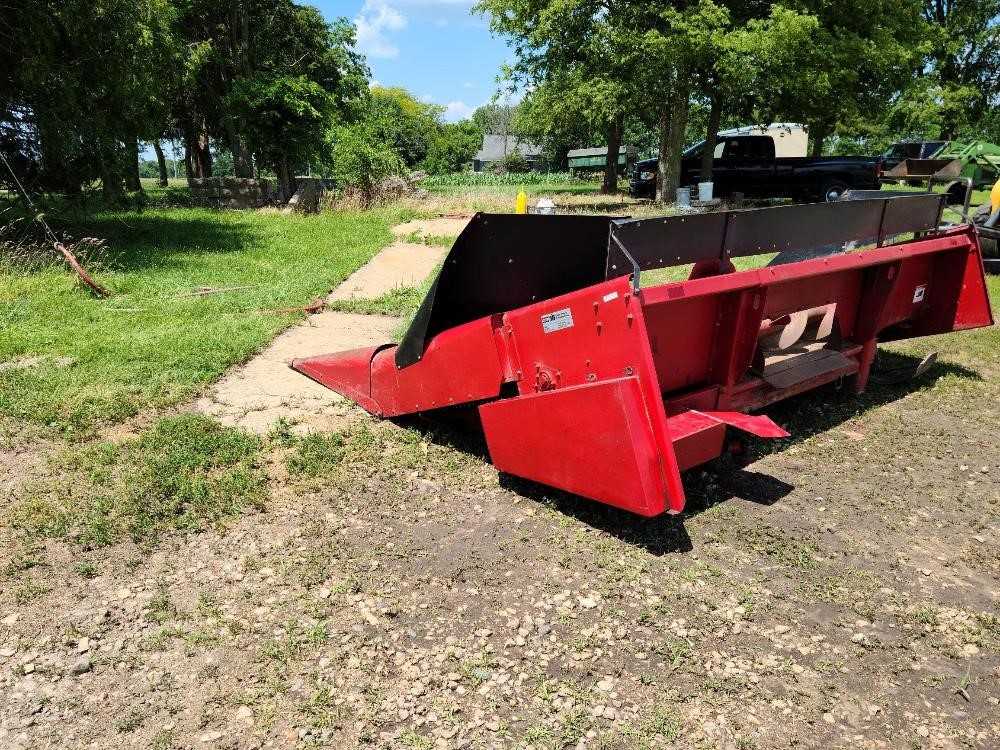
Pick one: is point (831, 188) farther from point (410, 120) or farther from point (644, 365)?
point (410, 120)

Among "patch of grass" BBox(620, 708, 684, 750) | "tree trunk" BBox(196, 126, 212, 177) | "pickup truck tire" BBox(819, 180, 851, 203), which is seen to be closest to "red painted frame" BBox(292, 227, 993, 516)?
"patch of grass" BBox(620, 708, 684, 750)

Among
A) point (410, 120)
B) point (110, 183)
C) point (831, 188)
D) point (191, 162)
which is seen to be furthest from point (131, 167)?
point (410, 120)

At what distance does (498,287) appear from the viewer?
3514 mm

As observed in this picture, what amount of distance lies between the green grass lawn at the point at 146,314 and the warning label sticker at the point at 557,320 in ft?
8.81

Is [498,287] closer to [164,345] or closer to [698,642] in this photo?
[698,642]

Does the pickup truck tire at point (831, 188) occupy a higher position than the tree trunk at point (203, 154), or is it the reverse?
the tree trunk at point (203, 154)

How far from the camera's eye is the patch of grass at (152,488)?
3090 mm

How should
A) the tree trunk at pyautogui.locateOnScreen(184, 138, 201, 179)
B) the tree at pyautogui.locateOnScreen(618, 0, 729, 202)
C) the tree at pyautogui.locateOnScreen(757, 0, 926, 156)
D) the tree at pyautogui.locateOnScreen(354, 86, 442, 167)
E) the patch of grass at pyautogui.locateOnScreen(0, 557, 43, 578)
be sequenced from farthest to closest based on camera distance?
the tree at pyautogui.locateOnScreen(354, 86, 442, 167)
the tree trunk at pyautogui.locateOnScreen(184, 138, 201, 179)
the tree at pyautogui.locateOnScreen(757, 0, 926, 156)
the tree at pyautogui.locateOnScreen(618, 0, 729, 202)
the patch of grass at pyautogui.locateOnScreen(0, 557, 43, 578)

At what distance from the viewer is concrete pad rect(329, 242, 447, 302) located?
26.5 ft

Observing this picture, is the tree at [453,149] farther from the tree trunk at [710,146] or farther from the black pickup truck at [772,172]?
the tree trunk at [710,146]

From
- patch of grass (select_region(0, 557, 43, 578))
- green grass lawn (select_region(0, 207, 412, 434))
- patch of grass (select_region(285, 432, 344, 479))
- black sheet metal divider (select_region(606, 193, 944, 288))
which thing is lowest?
patch of grass (select_region(0, 557, 43, 578))

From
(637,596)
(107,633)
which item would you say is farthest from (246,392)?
(637,596)

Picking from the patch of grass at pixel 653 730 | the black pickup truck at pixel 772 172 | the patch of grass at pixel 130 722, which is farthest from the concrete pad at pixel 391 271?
the black pickup truck at pixel 772 172

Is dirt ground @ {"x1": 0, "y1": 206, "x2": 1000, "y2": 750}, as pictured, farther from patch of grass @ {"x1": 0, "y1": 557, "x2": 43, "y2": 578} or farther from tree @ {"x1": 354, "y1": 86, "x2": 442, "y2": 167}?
tree @ {"x1": 354, "y1": 86, "x2": 442, "y2": 167}
